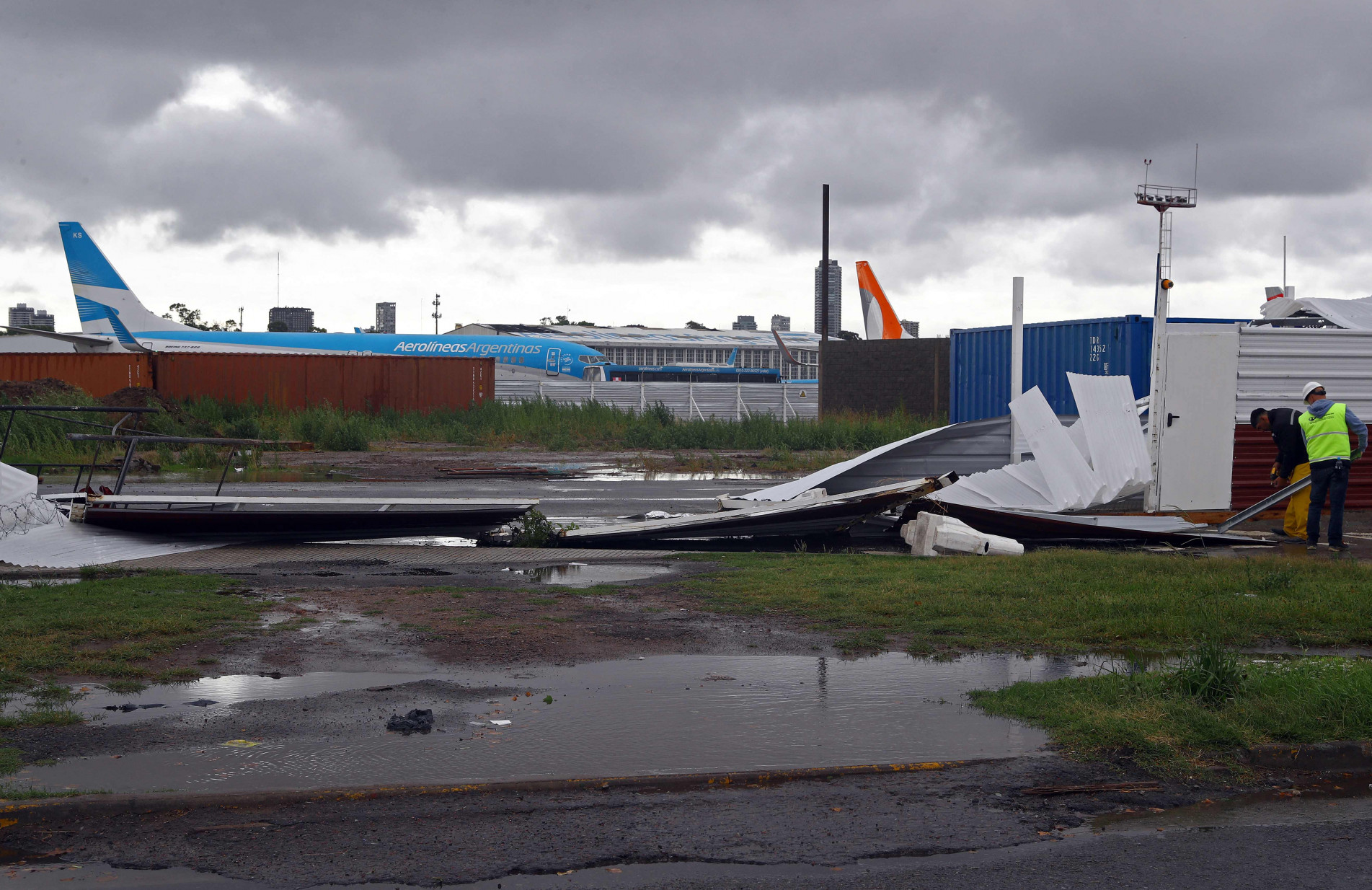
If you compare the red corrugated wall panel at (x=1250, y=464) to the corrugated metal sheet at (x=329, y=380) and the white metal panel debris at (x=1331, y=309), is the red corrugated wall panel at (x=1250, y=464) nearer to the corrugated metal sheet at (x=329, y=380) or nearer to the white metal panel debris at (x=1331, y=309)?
the white metal panel debris at (x=1331, y=309)

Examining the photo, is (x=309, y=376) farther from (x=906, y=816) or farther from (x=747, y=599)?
(x=906, y=816)

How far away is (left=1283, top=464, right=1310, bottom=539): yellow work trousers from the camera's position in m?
13.0

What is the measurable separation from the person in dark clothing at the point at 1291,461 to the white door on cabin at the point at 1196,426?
59 centimetres

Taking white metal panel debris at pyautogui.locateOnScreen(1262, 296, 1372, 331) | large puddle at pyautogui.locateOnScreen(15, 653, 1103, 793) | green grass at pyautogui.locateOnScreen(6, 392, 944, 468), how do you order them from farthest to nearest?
green grass at pyautogui.locateOnScreen(6, 392, 944, 468) < white metal panel debris at pyautogui.locateOnScreen(1262, 296, 1372, 331) < large puddle at pyautogui.locateOnScreen(15, 653, 1103, 793)

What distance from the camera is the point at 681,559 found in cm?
1102

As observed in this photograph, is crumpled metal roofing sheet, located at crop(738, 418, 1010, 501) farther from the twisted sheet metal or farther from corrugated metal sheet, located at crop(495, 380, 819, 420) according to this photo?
corrugated metal sheet, located at crop(495, 380, 819, 420)

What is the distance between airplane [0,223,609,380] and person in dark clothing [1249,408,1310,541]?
38.3 meters

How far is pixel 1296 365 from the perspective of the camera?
14.3m

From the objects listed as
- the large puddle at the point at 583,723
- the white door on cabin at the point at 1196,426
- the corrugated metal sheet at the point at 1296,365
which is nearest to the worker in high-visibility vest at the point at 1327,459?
the white door on cabin at the point at 1196,426

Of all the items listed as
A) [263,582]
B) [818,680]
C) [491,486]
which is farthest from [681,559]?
[491,486]

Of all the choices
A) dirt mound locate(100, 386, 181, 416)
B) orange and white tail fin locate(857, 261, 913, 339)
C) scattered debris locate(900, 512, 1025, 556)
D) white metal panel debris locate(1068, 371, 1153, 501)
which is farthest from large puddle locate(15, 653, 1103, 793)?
orange and white tail fin locate(857, 261, 913, 339)

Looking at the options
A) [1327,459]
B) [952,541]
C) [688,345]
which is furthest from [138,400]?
[688,345]

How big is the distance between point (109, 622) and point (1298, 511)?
12.0m

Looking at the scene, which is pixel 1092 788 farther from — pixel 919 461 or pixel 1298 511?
pixel 919 461
